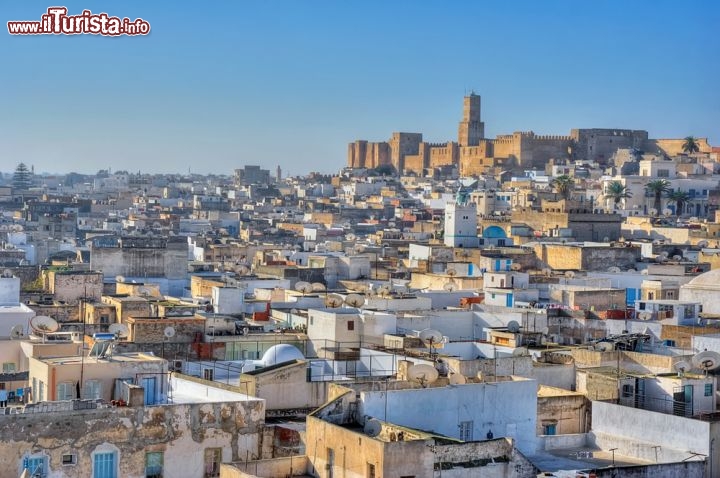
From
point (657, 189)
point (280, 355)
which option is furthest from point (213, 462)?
point (657, 189)

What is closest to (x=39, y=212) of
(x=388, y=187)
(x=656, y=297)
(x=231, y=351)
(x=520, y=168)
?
(x=388, y=187)

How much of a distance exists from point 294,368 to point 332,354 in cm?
385

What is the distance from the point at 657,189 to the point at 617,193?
2.00 metres

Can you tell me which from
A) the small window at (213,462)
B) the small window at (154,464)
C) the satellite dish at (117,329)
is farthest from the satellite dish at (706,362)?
the satellite dish at (117,329)

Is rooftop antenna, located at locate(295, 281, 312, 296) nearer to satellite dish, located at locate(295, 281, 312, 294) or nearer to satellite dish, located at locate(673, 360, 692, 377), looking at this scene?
satellite dish, located at locate(295, 281, 312, 294)

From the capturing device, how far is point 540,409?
1909cm

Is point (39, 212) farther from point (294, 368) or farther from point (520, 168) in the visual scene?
point (294, 368)

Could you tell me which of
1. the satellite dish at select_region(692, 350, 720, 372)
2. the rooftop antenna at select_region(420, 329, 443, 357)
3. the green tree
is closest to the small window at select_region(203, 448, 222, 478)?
the rooftop antenna at select_region(420, 329, 443, 357)

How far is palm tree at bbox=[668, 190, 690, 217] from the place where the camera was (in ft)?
237

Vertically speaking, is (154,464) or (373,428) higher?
(373,428)

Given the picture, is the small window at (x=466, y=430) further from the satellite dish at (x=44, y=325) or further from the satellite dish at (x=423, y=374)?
the satellite dish at (x=44, y=325)

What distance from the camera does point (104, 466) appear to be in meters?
15.3

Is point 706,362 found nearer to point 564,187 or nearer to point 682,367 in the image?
point 682,367

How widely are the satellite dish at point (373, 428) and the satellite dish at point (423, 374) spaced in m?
2.18
